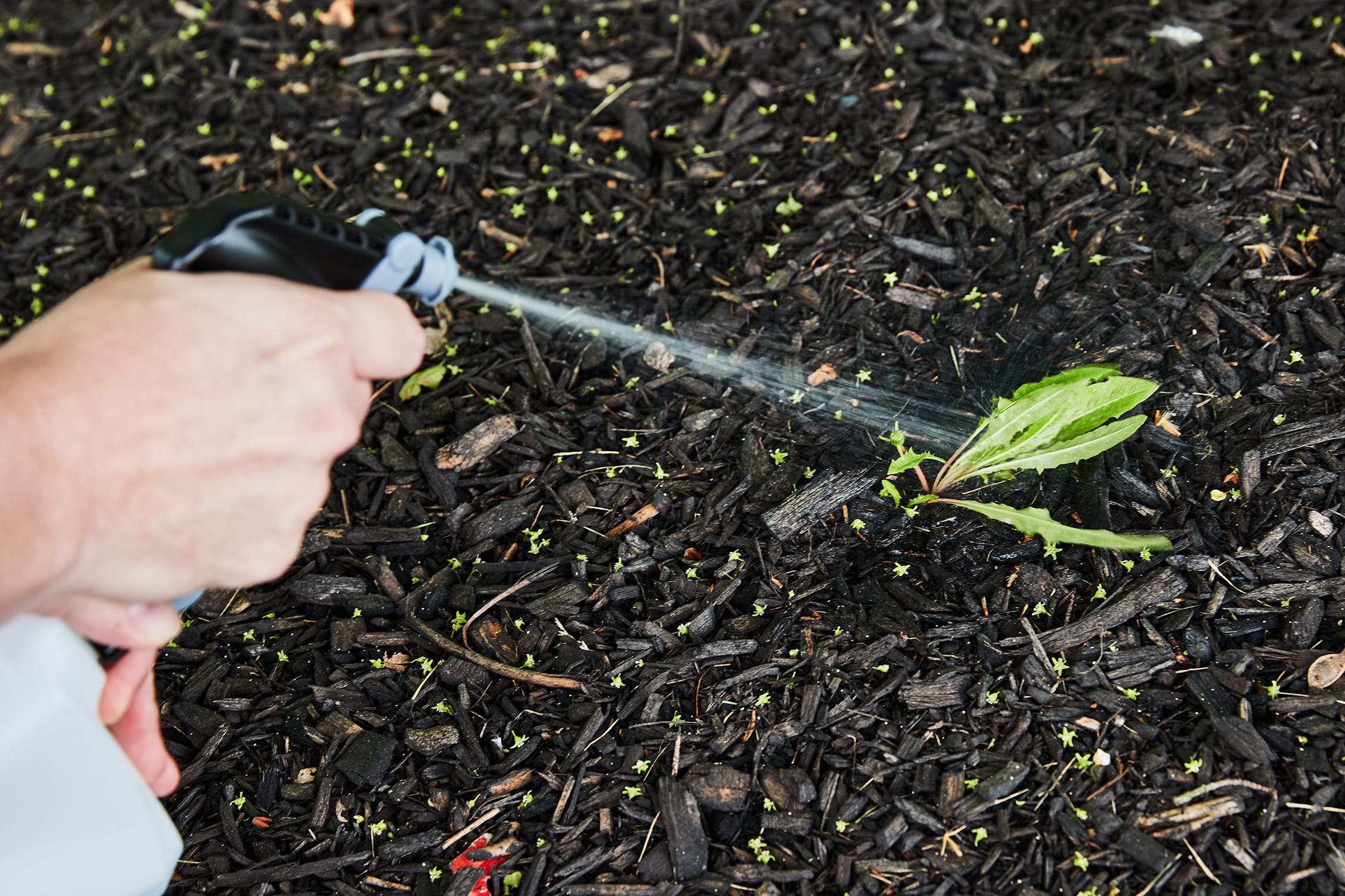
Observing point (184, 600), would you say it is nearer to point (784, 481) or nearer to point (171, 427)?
point (171, 427)

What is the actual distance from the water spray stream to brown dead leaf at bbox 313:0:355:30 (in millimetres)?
1785

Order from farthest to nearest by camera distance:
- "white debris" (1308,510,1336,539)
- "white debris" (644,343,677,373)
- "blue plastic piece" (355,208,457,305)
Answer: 1. "white debris" (644,343,677,373)
2. "white debris" (1308,510,1336,539)
3. "blue plastic piece" (355,208,457,305)

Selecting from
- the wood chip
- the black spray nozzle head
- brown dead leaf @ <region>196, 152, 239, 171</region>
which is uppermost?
the black spray nozzle head

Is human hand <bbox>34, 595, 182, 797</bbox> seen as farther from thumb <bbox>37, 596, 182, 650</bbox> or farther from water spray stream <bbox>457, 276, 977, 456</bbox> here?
water spray stream <bbox>457, 276, 977, 456</bbox>

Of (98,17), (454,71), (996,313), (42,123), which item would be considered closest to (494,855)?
(996,313)

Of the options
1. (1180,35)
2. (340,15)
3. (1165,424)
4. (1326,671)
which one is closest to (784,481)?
(1165,424)

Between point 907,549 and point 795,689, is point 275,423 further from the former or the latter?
point 907,549

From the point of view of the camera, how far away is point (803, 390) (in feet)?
9.21

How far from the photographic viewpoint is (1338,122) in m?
3.18

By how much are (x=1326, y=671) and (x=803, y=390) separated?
1.44 m

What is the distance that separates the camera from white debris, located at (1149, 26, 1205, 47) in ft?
11.5

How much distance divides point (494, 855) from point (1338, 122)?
3450 millimetres

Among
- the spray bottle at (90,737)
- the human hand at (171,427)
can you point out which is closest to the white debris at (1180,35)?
the spray bottle at (90,737)

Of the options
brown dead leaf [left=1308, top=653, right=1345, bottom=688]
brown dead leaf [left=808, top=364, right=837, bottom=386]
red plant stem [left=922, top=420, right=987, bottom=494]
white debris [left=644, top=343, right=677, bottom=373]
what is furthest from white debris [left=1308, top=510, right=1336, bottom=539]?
white debris [left=644, top=343, right=677, bottom=373]
